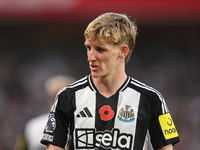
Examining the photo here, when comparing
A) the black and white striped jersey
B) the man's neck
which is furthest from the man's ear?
the black and white striped jersey

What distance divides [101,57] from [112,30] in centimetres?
20

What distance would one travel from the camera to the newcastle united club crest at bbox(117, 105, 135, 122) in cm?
355

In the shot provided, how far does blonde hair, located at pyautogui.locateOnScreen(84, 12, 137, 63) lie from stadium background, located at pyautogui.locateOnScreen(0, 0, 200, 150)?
808 centimetres

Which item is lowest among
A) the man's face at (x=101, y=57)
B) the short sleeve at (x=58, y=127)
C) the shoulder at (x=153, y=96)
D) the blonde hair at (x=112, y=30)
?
the short sleeve at (x=58, y=127)

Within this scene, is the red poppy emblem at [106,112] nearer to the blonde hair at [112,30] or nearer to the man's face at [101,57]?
the man's face at [101,57]

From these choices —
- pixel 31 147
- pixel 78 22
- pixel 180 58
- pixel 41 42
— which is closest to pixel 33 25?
pixel 41 42

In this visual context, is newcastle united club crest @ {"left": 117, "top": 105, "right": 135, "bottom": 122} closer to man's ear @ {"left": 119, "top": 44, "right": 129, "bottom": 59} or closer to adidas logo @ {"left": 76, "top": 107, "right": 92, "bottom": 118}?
adidas logo @ {"left": 76, "top": 107, "right": 92, "bottom": 118}

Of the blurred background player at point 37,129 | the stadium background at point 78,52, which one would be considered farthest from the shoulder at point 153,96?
the stadium background at point 78,52

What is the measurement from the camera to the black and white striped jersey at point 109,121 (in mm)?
3506

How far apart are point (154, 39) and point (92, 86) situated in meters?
10.2

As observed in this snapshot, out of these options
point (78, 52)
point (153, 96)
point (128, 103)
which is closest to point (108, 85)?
point (128, 103)

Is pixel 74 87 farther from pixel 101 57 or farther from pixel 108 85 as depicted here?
pixel 101 57

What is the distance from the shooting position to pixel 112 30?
3.45 metres

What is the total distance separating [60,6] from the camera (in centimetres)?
Result: 1195
